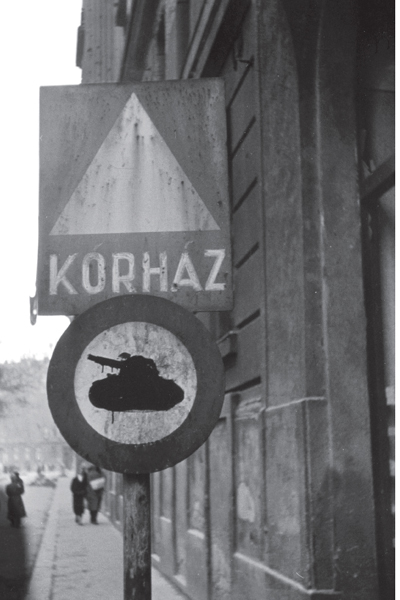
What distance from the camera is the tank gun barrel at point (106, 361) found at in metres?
2.84

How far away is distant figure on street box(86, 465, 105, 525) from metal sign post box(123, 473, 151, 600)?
756 inches

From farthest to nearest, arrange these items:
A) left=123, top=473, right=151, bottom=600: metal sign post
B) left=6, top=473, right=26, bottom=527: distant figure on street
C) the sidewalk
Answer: left=6, top=473, right=26, bottom=527: distant figure on street → the sidewalk → left=123, top=473, right=151, bottom=600: metal sign post

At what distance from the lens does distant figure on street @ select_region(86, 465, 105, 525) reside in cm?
2173

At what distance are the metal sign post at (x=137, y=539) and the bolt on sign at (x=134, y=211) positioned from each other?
3.62 ft

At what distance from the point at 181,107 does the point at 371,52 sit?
1544 mm

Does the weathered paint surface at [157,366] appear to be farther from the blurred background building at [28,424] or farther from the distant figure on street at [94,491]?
the distant figure on street at [94,491]

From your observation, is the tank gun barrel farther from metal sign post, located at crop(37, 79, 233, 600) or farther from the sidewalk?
the sidewalk

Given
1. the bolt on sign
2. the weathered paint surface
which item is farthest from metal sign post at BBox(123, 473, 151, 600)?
the bolt on sign

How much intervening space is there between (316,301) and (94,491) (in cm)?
1789

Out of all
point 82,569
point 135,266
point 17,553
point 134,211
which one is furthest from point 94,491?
point 135,266

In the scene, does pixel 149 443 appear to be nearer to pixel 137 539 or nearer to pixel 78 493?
pixel 137 539

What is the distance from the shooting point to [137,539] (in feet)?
8.83

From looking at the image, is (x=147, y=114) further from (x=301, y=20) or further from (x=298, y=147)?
(x=301, y=20)

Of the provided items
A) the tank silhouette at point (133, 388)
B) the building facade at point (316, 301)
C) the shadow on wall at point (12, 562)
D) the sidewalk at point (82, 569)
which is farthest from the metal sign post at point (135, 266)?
the shadow on wall at point (12, 562)
